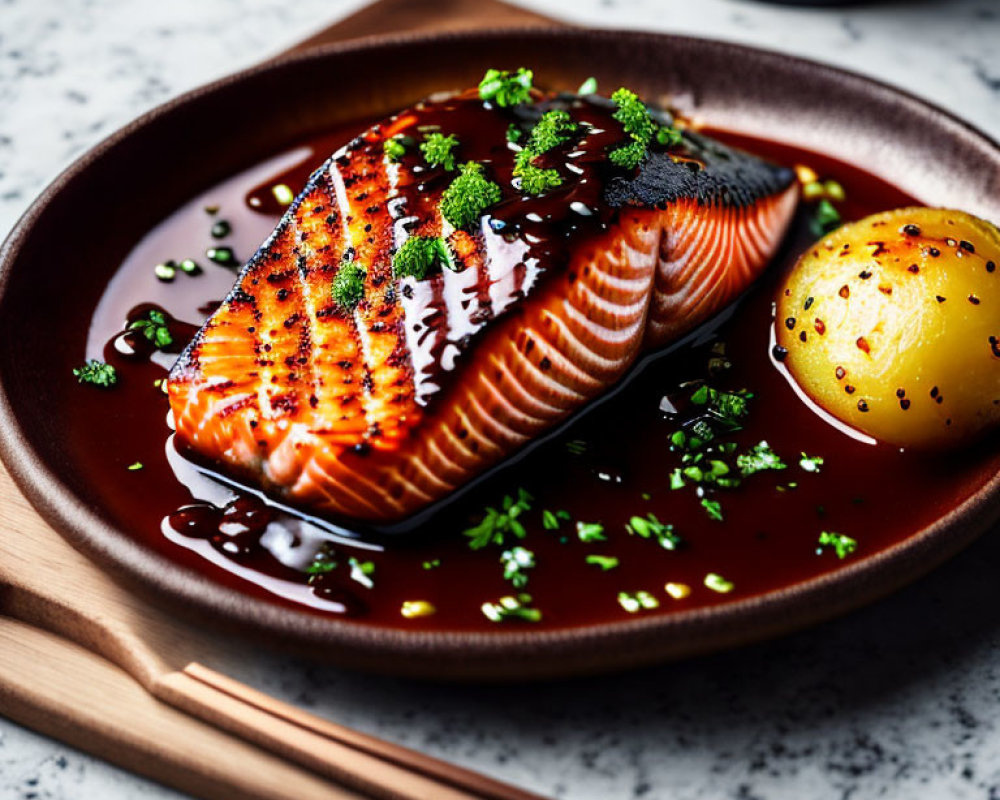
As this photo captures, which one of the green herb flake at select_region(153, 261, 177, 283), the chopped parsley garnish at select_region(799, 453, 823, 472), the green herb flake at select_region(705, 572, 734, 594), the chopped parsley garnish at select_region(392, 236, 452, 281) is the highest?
the chopped parsley garnish at select_region(392, 236, 452, 281)

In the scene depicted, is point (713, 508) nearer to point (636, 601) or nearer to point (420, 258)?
point (636, 601)

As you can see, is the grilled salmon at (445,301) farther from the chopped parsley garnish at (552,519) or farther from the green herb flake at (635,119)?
the chopped parsley garnish at (552,519)

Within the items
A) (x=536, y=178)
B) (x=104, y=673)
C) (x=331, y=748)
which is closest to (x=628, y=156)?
(x=536, y=178)

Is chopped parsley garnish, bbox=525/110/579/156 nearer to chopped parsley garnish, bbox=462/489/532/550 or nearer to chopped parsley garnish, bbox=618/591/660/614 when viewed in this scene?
Result: chopped parsley garnish, bbox=462/489/532/550

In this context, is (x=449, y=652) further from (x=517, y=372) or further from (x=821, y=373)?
(x=821, y=373)

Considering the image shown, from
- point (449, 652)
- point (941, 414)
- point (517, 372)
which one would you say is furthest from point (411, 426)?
point (941, 414)

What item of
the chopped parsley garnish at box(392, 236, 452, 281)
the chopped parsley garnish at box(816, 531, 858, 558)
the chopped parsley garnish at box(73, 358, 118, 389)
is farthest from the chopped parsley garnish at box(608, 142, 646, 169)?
the chopped parsley garnish at box(73, 358, 118, 389)

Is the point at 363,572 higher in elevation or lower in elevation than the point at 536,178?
lower
